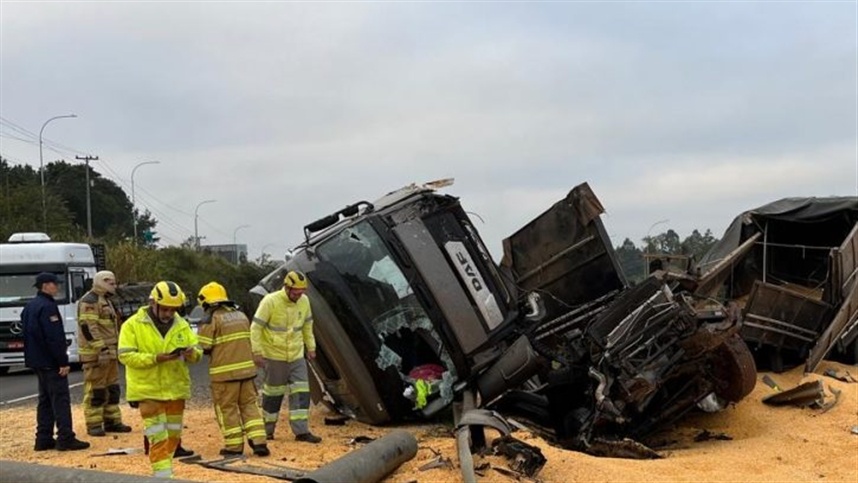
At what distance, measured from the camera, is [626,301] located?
7418 millimetres

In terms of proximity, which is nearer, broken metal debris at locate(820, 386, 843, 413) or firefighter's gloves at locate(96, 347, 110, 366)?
firefighter's gloves at locate(96, 347, 110, 366)

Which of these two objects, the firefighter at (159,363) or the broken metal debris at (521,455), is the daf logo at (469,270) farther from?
the firefighter at (159,363)

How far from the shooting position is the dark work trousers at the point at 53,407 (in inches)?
259

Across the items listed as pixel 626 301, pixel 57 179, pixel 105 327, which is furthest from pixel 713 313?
pixel 57 179

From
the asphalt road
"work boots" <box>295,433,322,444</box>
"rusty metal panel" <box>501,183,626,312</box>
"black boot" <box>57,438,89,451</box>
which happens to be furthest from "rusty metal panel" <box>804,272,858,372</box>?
"black boot" <box>57,438,89,451</box>

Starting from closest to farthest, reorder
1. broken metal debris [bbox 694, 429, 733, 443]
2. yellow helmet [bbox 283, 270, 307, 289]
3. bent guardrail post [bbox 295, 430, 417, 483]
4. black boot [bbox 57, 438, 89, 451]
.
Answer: bent guardrail post [bbox 295, 430, 417, 483] < black boot [bbox 57, 438, 89, 451] < yellow helmet [bbox 283, 270, 307, 289] < broken metal debris [bbox 694, 429, 733, 443]

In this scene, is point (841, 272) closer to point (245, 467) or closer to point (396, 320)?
point (396, 320)

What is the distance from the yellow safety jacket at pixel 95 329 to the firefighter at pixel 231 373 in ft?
5.66

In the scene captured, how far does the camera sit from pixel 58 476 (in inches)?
153

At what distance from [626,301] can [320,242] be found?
115 inches

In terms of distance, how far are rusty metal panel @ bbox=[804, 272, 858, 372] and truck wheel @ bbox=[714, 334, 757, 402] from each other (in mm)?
2583

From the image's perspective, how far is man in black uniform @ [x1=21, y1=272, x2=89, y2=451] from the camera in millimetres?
6582

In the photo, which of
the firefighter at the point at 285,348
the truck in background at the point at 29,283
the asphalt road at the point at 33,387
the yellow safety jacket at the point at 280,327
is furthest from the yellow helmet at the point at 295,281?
the truck in background at the point at 29,283

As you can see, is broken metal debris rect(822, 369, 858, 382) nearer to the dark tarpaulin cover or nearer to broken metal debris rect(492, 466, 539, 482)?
the dark tarpaulin cover
